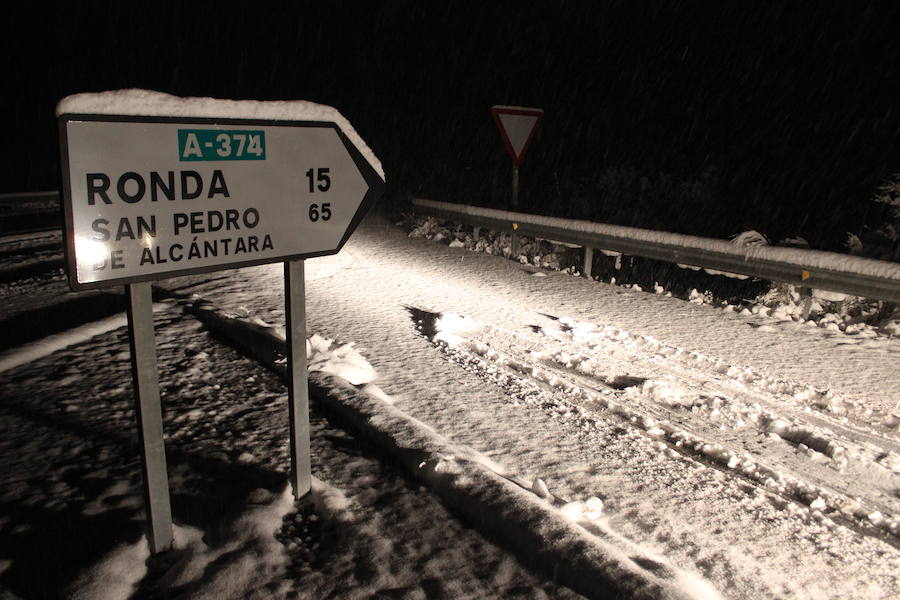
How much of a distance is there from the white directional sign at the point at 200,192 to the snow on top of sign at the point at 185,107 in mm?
22

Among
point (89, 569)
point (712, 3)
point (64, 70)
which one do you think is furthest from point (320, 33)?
point (89, 569)

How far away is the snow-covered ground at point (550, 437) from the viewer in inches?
105

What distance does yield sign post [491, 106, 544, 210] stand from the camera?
9.81 meters

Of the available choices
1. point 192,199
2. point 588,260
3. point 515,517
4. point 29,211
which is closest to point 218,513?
point 515,517

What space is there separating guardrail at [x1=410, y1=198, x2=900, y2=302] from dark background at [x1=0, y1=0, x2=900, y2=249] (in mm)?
2220

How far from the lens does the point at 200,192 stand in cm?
237

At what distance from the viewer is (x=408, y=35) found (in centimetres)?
2086

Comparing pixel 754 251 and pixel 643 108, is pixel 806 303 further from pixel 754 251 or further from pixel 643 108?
pixel 643 108

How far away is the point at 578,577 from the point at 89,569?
1.86 metres

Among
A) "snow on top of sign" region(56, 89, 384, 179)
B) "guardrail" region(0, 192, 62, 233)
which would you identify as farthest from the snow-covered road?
"guardrail" region(0, 192, 62, 233)

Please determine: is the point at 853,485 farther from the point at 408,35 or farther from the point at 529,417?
the point at 408,35

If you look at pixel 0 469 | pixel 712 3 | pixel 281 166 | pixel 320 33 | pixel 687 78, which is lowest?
pixel 0 469

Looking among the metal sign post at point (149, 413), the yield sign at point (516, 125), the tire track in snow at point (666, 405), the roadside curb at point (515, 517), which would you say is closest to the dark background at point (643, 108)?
the yield sign at point (516, 125)

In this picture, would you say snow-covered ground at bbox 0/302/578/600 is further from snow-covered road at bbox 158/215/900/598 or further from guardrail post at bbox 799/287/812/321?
guardrail post at bbox 799/287/812/321
